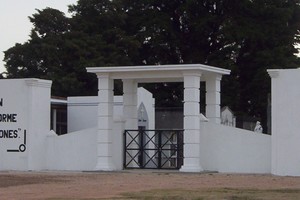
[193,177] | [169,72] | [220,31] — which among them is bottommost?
[193,177]

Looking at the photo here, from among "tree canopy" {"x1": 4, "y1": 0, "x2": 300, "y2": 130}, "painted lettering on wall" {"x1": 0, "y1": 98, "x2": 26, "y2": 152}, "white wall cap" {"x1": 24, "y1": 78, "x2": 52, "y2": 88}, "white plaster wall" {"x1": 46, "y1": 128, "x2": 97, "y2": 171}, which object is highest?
"tree canopy" {"x1": 4, "y1": 0, "x2": 300, "y2": 130}

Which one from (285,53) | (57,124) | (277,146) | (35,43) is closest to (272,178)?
(277,146)

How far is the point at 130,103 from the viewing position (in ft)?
124

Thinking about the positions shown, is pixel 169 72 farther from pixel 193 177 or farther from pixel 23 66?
pixel 23 66

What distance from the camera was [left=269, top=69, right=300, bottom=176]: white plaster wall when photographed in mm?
32656

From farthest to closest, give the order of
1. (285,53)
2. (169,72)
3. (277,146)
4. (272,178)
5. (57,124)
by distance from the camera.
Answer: (285,53) → (57,124) → (169,72) → (277,146) → (272,178)

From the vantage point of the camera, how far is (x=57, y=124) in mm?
47312

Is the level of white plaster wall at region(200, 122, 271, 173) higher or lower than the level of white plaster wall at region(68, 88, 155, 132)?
lower

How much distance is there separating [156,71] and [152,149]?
127 inches

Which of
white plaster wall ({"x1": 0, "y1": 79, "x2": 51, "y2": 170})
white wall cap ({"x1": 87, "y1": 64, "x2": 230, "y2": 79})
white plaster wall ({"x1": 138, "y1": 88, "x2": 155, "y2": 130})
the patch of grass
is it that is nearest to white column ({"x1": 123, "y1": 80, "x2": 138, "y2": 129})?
white wall cap ({"x1": 87, "y1": 64, "x2": 230, "y2": 79})

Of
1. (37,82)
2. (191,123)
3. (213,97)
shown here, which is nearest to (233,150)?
(191,123)

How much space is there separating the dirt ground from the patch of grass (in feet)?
2.66

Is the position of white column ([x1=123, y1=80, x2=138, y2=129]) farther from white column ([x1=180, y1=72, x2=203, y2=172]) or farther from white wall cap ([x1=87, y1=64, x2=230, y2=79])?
white column ([x1=180, y1=72, x2=203, y2=172])

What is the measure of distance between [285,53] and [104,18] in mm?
11914
